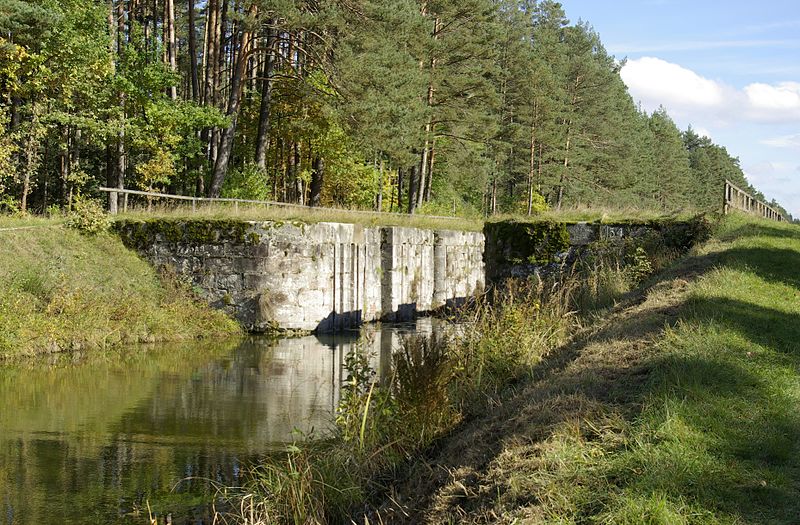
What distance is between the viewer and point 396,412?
7.96m

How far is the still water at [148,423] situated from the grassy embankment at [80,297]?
72 cm

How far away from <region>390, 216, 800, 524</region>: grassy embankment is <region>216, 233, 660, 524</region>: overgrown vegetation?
35cm

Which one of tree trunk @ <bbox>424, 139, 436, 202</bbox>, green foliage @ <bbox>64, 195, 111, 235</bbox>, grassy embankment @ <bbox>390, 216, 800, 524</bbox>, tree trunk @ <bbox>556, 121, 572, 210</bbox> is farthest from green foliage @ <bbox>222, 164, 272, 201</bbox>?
tree trunk @ <bbox>556, 121, 572, 210</bbox>

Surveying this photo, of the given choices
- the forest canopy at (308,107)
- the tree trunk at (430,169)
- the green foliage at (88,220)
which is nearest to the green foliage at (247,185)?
the forest canopy at (308,107)

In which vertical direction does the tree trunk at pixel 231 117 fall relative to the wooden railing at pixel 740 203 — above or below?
above

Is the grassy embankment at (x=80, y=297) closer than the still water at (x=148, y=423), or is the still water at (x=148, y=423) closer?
the still water at (x=148, y=423)

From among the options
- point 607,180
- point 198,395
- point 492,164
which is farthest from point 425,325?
point 607,180

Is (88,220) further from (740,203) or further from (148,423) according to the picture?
(740,203)

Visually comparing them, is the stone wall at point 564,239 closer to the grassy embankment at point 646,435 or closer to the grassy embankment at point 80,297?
the grassy embankment at point 80,297

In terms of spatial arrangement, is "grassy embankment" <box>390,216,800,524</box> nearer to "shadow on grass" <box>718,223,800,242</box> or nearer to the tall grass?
the tall grass

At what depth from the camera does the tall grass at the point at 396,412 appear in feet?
22.6

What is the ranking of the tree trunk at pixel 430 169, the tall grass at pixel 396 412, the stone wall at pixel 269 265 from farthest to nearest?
the tree trunk at pixel 430 169 → the stone wall at pixel 269 265 → the tall grass at pixel 396 412

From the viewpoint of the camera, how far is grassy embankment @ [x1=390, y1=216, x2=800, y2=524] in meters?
4.72

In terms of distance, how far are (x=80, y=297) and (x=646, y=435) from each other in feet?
49.8
